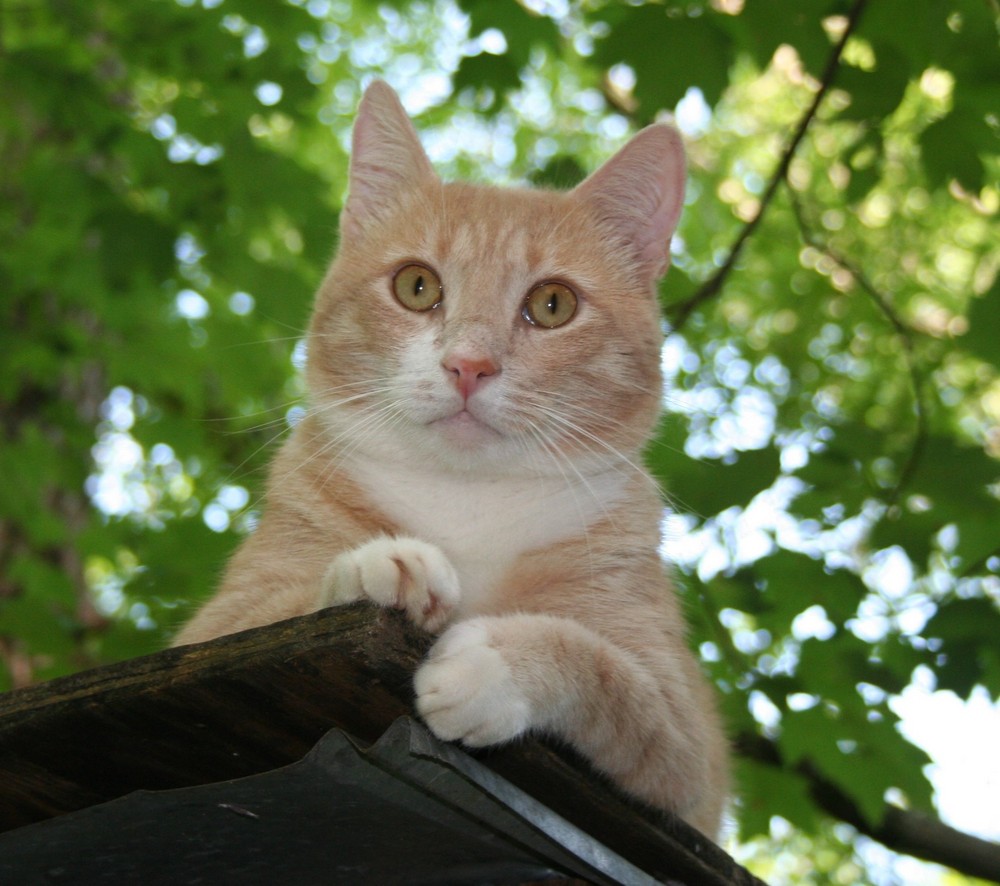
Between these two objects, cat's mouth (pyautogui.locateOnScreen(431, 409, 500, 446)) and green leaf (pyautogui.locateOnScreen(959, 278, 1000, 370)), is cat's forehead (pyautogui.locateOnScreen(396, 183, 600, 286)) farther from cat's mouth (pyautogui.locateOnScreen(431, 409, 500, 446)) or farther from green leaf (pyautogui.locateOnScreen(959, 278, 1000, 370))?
green leaf (pyautogui.locateOnScreen(959, 278, 1000, 370))

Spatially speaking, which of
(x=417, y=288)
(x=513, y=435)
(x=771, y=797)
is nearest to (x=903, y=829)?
(x=771, y=797)

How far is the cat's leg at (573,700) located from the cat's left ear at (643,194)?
126cm

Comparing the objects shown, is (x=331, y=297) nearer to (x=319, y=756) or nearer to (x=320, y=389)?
(x=320, y=389)

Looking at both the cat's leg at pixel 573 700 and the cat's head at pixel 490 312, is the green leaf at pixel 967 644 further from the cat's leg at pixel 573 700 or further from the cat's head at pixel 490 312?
the cat's leg at pixel 573 700

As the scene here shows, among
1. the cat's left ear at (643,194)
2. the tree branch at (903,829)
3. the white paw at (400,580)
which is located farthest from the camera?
the tree branch at (903,829)

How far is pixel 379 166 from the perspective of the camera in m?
3.30

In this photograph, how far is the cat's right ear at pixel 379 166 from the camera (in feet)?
10.7

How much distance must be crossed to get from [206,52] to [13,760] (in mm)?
3801

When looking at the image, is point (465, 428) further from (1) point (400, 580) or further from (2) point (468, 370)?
(1) point (400, 580)

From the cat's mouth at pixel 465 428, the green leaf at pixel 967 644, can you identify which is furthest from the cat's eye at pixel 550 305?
the green leaf at pixel 967 644

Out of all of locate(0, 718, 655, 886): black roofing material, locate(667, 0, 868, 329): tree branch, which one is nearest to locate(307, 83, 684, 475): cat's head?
locate(667, 0, 868, 329): tree branch

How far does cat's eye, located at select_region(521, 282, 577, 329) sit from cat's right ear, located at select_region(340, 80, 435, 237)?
648 millimetres

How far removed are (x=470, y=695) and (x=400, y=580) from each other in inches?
10.0

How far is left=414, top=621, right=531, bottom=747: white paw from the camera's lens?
1704 mm
